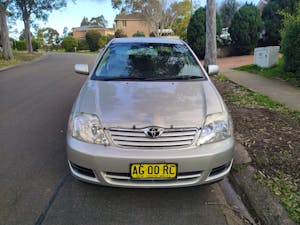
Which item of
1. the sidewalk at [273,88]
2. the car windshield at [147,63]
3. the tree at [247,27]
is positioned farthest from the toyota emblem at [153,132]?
the tree at [247,27]

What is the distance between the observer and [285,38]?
26.6ft

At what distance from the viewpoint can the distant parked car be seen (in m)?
2.53

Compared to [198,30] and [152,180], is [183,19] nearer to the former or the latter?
[198,30]

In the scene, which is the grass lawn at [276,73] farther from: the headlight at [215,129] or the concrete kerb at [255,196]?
the headlight at [215,129]

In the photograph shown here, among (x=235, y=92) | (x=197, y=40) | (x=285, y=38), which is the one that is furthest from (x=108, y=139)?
(x=197, y=40)

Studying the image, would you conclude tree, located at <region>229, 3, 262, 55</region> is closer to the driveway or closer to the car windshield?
the driveway

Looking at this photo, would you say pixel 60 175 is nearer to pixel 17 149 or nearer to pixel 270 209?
pixel 17 149

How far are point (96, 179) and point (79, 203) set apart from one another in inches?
15.5

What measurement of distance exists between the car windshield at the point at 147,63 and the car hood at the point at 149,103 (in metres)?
0.25

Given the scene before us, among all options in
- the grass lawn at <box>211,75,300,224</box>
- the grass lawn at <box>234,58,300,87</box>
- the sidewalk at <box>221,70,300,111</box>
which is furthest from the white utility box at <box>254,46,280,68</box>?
the grass lawn at <box>211,75,300,224</box>

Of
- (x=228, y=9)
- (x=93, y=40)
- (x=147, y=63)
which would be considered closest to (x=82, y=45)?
(x=93, y=40)

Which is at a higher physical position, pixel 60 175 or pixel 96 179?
pixel 96 179

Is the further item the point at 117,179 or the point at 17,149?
the point at 17,149

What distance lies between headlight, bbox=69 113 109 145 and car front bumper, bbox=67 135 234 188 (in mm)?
53
